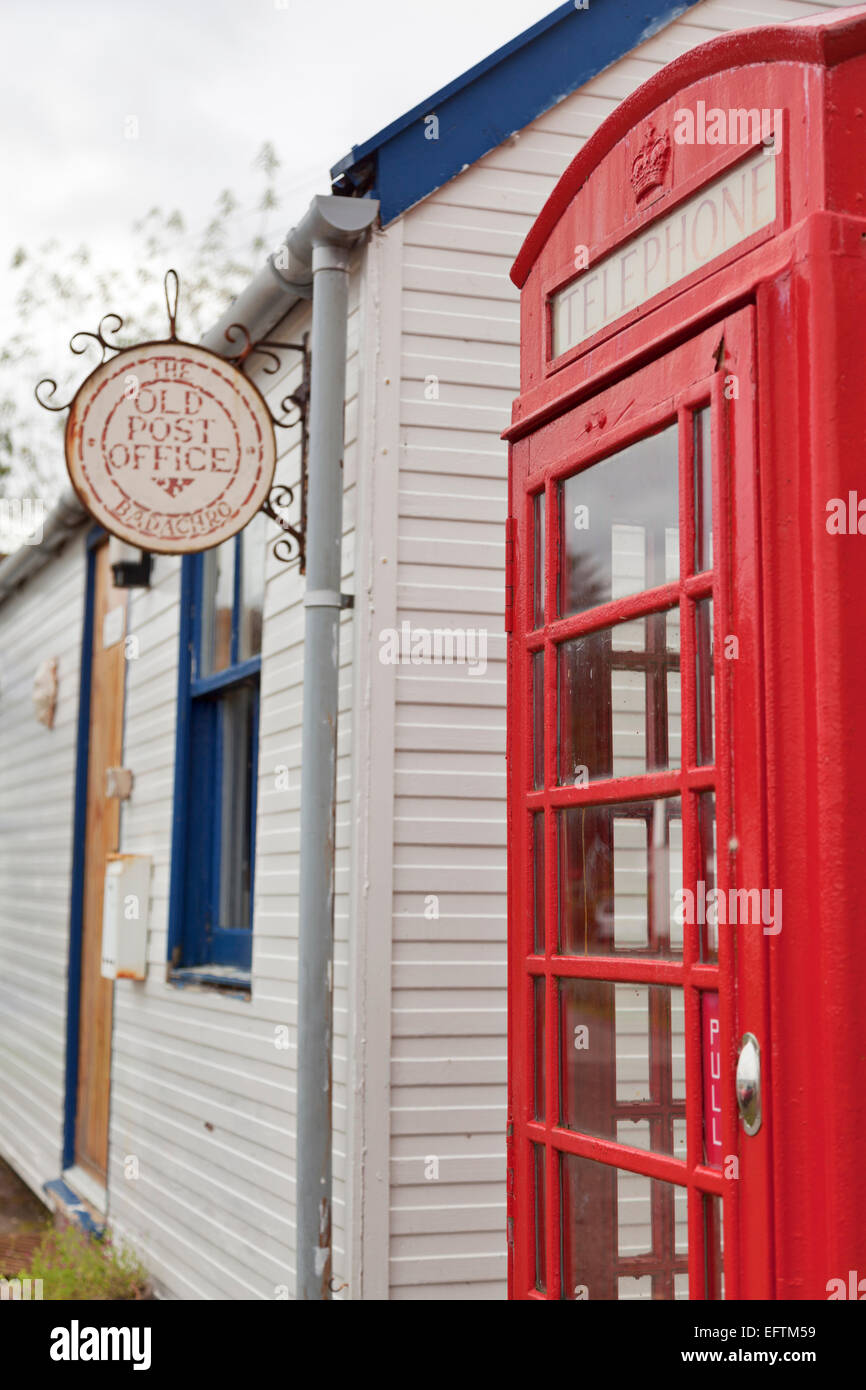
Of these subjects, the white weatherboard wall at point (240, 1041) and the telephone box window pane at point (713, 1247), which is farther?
the white weatherboard wall at point (240, 1041)

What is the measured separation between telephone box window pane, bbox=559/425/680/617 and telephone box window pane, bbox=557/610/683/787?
0.10 meters

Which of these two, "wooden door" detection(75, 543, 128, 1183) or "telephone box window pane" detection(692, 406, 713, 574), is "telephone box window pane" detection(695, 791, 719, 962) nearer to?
"telephone box window pane" detection(692, 406, 713, 574)

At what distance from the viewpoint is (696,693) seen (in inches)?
103

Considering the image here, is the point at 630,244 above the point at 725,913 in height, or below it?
above

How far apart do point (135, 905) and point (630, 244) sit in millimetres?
5224

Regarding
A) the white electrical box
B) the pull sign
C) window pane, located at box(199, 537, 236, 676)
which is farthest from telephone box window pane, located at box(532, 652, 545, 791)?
the white electrical box

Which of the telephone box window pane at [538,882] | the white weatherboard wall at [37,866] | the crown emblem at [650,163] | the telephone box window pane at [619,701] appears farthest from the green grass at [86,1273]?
the crown emblem at [650,163]

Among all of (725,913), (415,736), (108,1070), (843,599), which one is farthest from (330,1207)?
(108,1070)

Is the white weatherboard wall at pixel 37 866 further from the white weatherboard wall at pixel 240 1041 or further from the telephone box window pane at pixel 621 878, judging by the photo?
the telephone box window pane at pixel 621 878

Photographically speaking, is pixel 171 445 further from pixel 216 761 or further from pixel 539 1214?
pixel 539 1214

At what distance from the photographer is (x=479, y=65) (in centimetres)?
532

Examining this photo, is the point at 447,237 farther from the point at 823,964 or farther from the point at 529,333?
the point at 823,964

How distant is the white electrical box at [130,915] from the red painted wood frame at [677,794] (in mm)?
4401

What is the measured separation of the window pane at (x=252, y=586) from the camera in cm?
653
